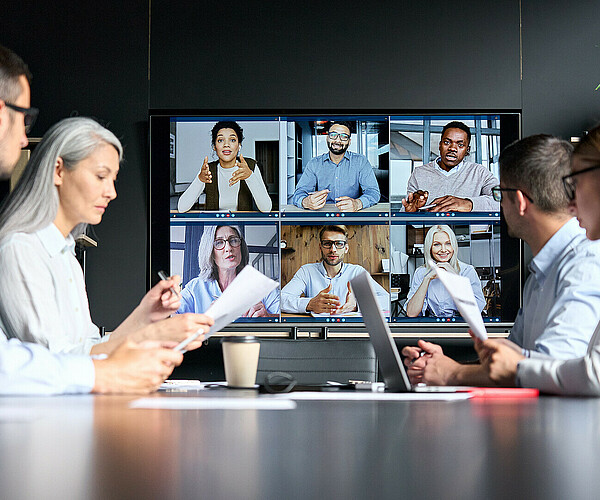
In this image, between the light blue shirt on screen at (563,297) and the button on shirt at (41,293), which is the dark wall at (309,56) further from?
the button on shirt at (41,293)

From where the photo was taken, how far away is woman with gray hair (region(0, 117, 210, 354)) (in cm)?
179

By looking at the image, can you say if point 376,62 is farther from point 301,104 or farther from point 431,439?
point 431,439

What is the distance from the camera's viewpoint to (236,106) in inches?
179

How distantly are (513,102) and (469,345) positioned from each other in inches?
60.3

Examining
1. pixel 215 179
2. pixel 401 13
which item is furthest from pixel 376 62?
pixel 215 179

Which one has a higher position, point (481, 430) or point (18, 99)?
point (18, 99)

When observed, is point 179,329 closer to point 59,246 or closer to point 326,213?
point 59,246

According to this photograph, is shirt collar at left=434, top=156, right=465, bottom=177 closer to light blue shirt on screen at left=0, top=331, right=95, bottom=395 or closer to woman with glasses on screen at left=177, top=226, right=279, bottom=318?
woman with glasses on screen at left=177, top=226, right=279, bottom=318

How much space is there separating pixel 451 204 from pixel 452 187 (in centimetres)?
10

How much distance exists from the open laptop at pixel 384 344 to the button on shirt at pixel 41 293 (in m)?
0.75

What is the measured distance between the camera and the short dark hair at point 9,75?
1.87m

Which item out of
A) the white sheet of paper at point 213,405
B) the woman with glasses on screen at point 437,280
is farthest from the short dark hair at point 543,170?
the woman with glasses on screen at point 437,280

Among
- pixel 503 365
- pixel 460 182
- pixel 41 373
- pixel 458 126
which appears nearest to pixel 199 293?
pixel 460 182

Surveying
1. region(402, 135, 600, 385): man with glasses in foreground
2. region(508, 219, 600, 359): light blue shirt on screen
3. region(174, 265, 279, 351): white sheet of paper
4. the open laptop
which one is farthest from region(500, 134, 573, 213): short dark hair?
region(174, 265, 279, 351): white sheet of paper
